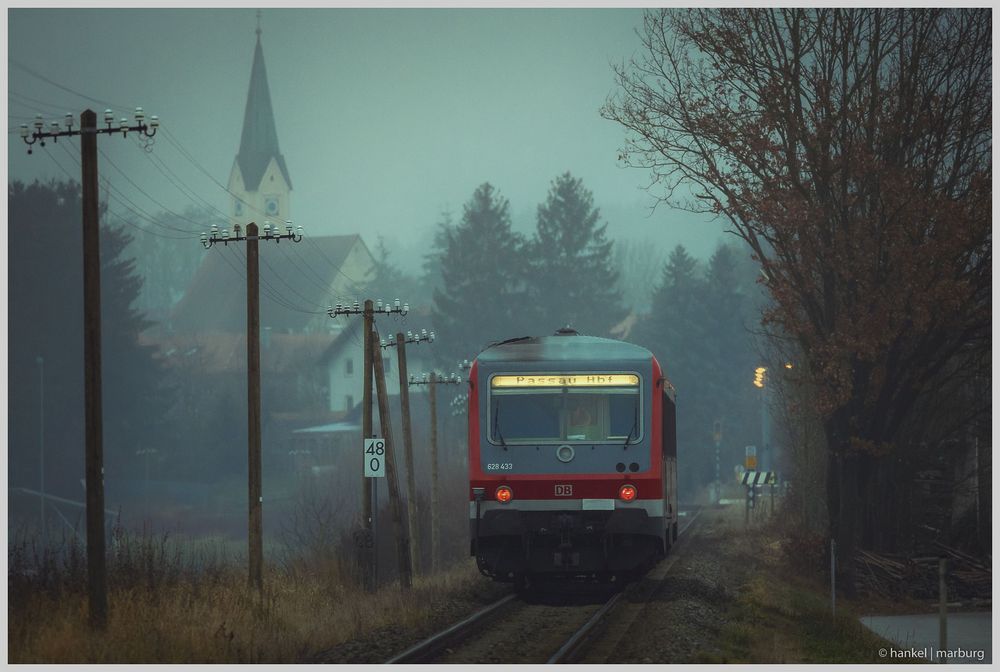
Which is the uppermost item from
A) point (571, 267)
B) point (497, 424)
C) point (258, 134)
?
point (258, 134)

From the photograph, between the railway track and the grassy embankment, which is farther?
the grassy embankment

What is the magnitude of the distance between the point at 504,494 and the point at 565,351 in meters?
2.09

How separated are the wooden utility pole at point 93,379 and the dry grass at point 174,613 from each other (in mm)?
540

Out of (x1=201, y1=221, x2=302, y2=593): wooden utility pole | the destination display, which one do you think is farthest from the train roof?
(x1=201, y1=221, x2=302, y2=593): wooden utility pole

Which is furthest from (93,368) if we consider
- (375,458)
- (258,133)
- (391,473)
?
(258,133)

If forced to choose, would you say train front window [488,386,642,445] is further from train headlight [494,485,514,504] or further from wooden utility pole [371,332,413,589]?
wooden utility pole [371,332,413,589]

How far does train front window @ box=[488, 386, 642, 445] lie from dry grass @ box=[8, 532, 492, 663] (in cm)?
264

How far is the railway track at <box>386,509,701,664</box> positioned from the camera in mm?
14406

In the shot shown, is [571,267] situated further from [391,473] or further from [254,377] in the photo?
[254,377]

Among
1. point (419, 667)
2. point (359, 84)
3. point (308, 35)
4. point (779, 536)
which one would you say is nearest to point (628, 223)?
point (359, 84)

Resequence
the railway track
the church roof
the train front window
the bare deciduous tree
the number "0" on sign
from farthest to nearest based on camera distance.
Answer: the church roof
the bare deciduous tree
the number "0" on sign
the train front window
the railway track

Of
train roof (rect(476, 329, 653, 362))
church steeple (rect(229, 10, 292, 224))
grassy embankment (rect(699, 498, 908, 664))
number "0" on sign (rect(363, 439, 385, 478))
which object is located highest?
church steeple (rect(229, 10, 292, 224))

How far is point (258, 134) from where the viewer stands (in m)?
147

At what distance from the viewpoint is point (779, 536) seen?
119ft
